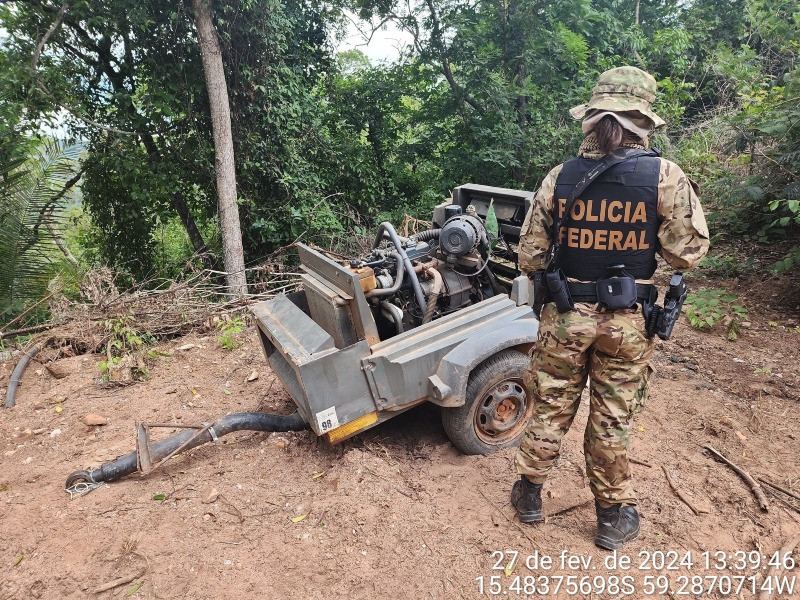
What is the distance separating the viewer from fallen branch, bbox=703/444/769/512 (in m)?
2.88

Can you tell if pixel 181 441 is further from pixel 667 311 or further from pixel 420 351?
pixel 667 311

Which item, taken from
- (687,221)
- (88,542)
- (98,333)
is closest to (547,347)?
(687,221)

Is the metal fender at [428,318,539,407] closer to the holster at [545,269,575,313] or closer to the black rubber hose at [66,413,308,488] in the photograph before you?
the holster at [545,269,575,313]

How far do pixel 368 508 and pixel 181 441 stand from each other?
4.15 feet

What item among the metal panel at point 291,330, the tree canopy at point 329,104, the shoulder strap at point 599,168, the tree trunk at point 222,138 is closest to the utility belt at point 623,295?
the shoulder strap at point 599,168

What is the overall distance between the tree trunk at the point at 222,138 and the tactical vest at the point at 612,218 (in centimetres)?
515

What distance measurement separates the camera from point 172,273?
32.2ft

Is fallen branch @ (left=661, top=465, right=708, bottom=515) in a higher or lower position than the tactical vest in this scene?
lower

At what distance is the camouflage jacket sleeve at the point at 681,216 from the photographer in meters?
2.39

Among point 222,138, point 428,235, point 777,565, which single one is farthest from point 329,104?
point 777,565

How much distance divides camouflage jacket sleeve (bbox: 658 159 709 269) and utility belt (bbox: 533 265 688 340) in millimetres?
142

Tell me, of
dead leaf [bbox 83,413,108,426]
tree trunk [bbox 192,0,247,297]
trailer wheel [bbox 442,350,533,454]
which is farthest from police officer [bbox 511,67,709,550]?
tree trunk [bbox 192,0,247,297]

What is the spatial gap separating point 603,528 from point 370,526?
47.6 inches

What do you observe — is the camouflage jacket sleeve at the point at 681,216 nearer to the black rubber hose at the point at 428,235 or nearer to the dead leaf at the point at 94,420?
the black rubber hose at the point at 428,235
